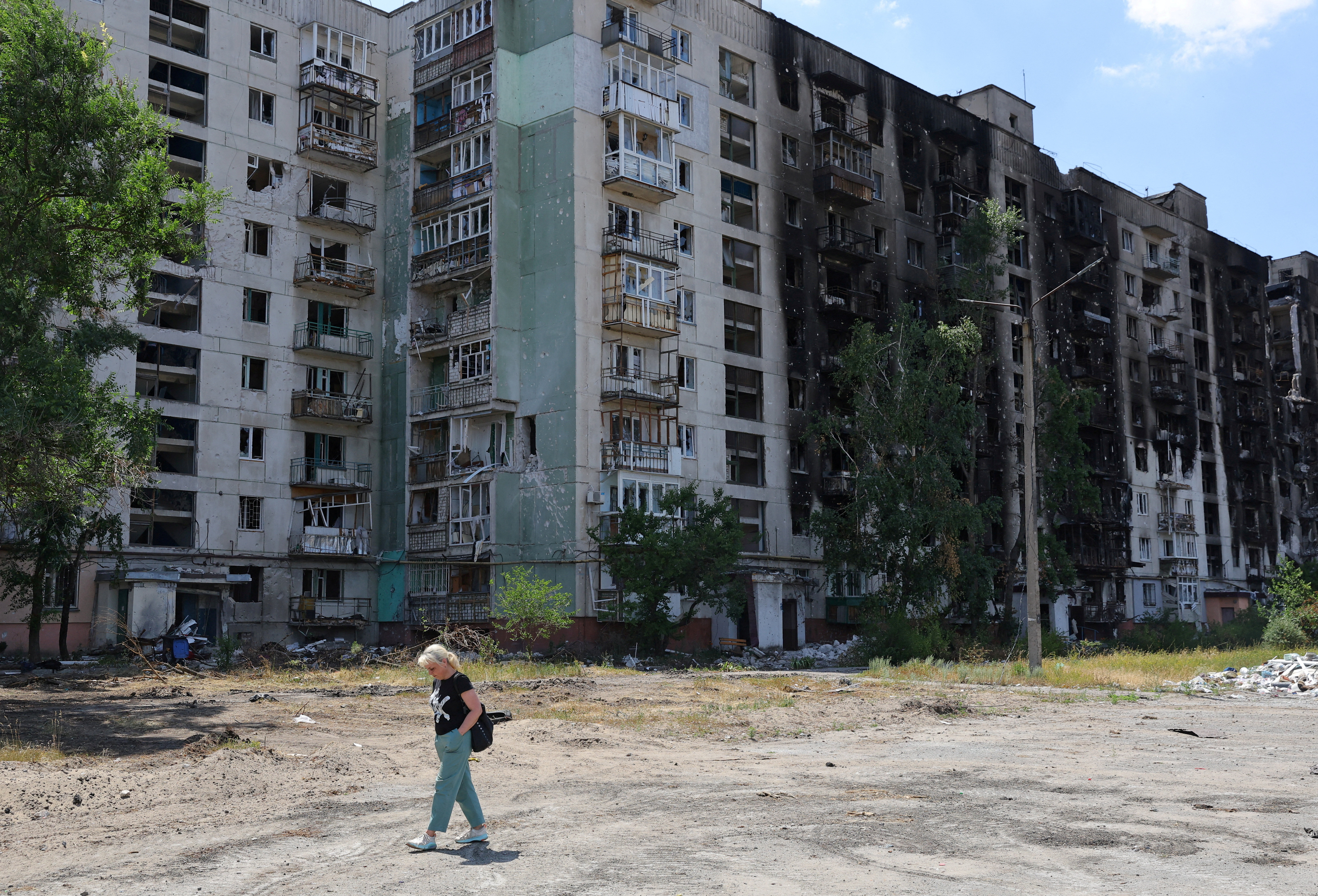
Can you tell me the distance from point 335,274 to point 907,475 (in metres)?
23.9

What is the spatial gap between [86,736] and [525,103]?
33.4 metres

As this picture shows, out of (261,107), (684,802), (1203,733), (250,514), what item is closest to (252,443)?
(250,514)

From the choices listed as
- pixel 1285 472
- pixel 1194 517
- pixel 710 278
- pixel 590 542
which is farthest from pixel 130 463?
pixel 1285 472

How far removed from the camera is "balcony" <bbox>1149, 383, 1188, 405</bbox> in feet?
232

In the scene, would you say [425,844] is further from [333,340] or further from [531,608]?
[333,340]

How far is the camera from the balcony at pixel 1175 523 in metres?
69.6

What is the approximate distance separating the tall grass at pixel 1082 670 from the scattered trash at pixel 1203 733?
318 inches

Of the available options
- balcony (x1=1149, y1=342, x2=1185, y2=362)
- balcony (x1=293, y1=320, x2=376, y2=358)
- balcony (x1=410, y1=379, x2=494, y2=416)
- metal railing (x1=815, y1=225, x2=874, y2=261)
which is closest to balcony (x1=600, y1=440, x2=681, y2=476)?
balcony (x1=410, y1=379, x2=494, y2=416)

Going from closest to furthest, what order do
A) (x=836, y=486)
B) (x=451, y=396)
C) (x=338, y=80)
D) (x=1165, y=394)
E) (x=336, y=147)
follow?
(x=451, y=396)
(x=336, y=147)
(x=338, y=80)
(x=836, y=486)
(x=1165, y=394)

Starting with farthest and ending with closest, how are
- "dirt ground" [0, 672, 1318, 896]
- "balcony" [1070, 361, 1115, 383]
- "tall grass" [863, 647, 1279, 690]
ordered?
"balcony" [1070, 361, 1115, 383]
"tall grass" [863, 647, 1279, 690]
"dirt ground" [0, 672, 1318, 896]

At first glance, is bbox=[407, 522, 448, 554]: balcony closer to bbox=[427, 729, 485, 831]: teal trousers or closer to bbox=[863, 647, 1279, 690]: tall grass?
bbox=[863, 647, 1279, 690]: tall grass

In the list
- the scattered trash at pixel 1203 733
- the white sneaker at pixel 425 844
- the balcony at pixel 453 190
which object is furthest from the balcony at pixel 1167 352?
the white sneaker at pixel 425 844

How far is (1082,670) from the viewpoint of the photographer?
2966 centimetres

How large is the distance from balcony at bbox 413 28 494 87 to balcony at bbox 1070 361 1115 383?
38566 mm
